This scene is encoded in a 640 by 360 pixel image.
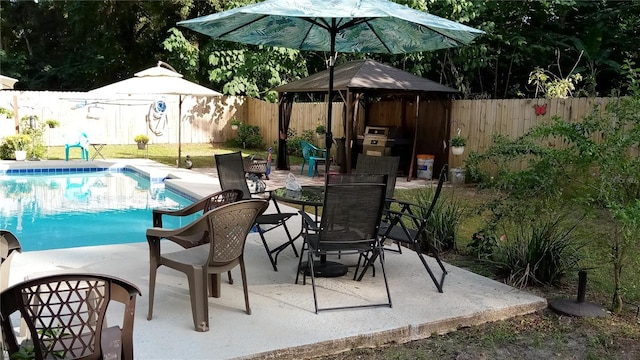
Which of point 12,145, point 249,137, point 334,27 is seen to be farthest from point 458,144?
point 12,145

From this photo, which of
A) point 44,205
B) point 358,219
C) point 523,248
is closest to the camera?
point 358,219

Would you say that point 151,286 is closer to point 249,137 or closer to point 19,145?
point 19,145

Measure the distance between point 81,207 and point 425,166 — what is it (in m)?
6.78

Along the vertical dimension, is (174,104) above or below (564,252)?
above

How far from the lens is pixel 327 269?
14.5 ft

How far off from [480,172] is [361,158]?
18.1 feet

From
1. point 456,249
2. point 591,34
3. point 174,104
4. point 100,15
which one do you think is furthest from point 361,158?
point 100,15

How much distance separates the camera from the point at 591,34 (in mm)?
14281

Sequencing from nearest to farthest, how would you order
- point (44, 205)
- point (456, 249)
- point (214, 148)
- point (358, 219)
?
point (358, 219) → point (456, 249) → point (44, 205) → point (214, 148)

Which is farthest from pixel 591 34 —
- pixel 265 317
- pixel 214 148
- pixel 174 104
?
pixel 265 317

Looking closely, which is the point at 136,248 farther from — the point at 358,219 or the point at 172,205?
the point at 172,205

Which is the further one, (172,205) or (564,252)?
(172,205)

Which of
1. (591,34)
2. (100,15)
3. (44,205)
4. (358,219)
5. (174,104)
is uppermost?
(100,15)

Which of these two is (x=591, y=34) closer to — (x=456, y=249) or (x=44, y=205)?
(x=456, y=249)
